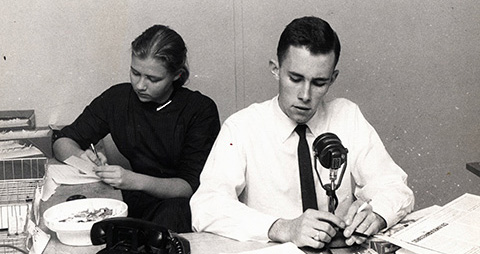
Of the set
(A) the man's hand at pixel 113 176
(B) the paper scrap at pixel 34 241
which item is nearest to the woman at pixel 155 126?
(A) the man's hand at pixel 113 176

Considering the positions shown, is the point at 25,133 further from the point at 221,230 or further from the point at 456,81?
the point at 456,81

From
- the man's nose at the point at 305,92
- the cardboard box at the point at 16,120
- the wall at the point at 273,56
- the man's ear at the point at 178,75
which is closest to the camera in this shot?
the man's nose at the point at 305,92

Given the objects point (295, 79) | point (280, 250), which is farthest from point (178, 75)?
point (280, 250)

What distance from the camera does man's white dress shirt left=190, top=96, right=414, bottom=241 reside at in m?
2.11

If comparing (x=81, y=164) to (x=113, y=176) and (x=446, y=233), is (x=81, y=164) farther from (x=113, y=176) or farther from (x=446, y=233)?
(x=446, y=233)

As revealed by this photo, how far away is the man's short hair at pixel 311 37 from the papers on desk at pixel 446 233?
2.12 ft

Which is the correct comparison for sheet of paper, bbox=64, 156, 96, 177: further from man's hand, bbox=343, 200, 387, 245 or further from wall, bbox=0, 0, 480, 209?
man's hand, bbox=343, 200, 387, 245

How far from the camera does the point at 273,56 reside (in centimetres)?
346

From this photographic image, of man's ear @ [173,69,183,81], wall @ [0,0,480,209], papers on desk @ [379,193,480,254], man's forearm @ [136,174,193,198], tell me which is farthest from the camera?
wall @ [0,0,480,209]

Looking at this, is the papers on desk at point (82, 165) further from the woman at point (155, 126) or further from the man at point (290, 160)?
the man at point (290, 160)

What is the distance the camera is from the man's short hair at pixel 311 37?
82.2 inches

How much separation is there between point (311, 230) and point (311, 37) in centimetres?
70

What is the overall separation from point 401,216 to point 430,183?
75.6 inches

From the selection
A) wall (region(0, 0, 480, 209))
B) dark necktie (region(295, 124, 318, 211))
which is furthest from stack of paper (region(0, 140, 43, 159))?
dark necktie (region(295, 124, 318, 211))
